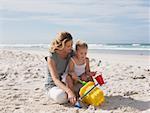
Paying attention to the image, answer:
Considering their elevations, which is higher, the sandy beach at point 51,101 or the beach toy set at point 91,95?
the beach toy set at point 91,95

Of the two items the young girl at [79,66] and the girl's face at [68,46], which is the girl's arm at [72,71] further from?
the girl's face at [68,46]

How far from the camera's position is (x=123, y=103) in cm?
365

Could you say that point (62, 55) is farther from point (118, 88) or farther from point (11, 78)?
point (11, 78)

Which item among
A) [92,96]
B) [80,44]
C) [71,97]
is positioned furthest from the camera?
[80,44]

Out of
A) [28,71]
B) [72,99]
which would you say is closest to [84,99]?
[72,99]

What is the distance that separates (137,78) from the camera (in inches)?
216

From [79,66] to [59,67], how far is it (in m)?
0.23

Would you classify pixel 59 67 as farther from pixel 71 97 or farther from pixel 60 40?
pixel 71 97

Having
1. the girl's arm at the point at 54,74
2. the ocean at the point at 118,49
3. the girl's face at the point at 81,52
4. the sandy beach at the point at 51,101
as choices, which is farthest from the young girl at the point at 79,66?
the ocean at the point at 118,49

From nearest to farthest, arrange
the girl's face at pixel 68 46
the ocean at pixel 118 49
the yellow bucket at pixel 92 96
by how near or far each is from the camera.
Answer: the yellow bucket at pixel 92 96 → the girl's face at pixel 68 46 → the ocean at pixel 118 49

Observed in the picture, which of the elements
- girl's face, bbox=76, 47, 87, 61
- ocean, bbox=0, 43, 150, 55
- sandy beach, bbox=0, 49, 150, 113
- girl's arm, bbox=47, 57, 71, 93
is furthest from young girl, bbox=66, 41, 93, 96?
ocean, bbox=0, 43, 150, 55

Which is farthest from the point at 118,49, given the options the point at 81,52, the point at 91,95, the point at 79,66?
the point at 91,95

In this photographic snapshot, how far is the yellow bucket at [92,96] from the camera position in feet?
11.3

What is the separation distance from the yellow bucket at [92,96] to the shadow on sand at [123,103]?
0.09m
